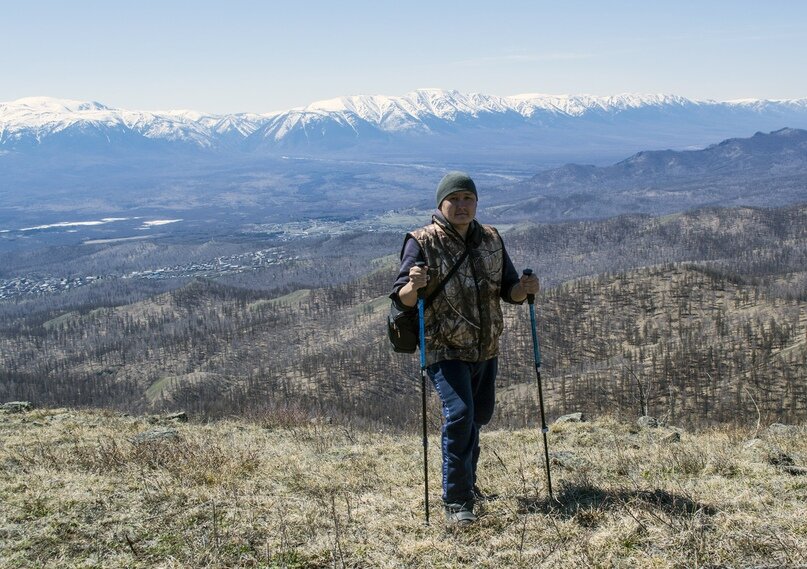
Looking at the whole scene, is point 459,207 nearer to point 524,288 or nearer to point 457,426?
point 524,288

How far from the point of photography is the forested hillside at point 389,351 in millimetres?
58812

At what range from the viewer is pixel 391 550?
605 cm

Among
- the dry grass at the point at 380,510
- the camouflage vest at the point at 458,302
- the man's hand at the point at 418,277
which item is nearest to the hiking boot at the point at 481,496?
the dry grass at the point at 380,510

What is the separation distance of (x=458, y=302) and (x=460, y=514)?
2117 millimetres

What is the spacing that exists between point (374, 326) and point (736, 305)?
5641 cm

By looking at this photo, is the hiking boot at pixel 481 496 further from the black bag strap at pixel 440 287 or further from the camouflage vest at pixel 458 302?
the black bag strap at pixel 440 287

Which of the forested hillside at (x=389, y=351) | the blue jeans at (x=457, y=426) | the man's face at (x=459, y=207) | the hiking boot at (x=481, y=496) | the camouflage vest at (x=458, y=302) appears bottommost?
the forested hillside at (x=389, y=351)

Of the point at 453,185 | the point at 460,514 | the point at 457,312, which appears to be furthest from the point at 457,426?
the point at 453,185

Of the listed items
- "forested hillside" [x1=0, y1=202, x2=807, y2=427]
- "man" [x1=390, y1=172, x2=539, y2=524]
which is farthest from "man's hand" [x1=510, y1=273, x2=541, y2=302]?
"forested hillside" [x1=0, y1=202, x2=807, y2=427]

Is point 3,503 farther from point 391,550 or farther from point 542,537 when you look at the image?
point 542,537

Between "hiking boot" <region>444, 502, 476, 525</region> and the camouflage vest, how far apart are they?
1466mm

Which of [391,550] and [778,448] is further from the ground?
[391,550]

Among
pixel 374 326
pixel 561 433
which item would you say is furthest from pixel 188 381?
pixel 561 433

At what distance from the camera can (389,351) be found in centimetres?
9481
